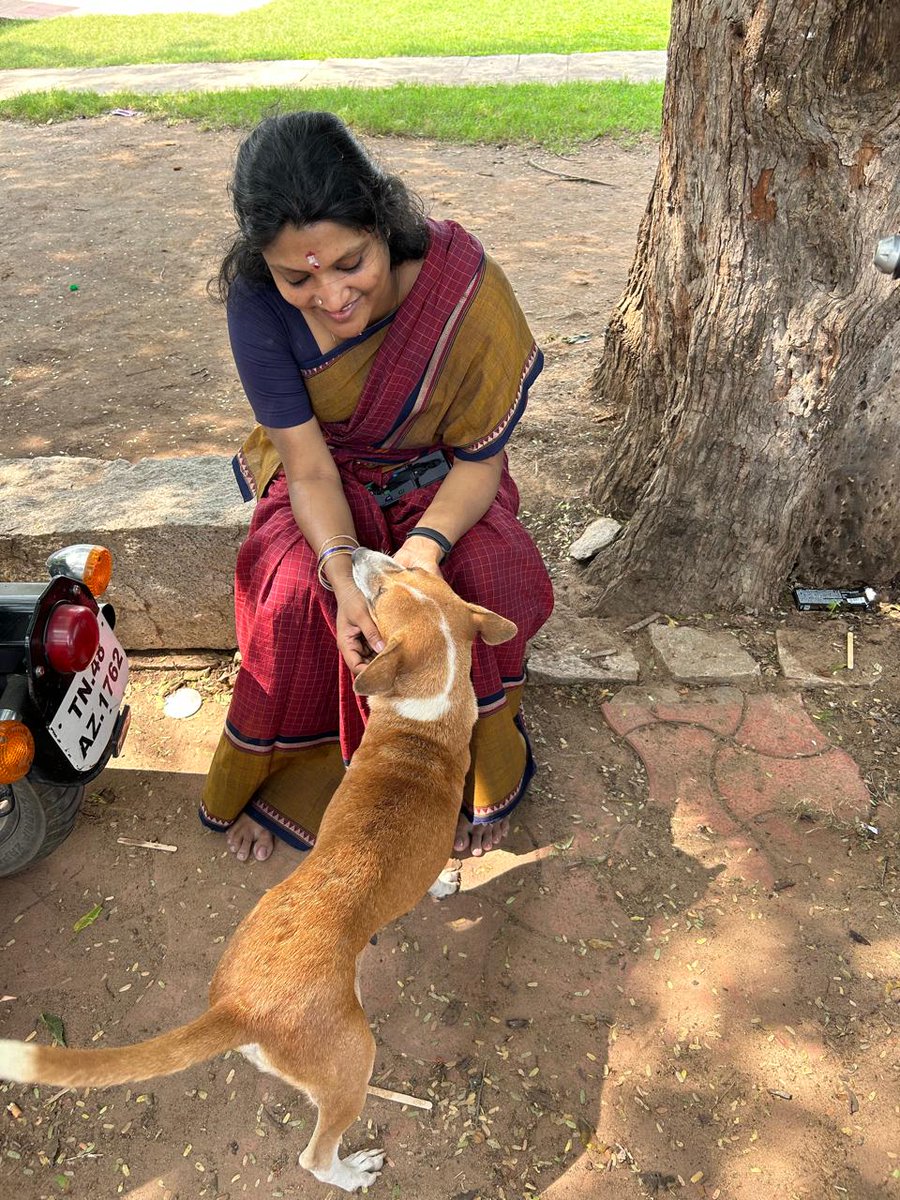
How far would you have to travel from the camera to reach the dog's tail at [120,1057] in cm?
167

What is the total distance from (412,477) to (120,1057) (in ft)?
5.95

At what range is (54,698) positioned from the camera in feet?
8.43

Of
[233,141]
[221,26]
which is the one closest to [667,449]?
[233,141]

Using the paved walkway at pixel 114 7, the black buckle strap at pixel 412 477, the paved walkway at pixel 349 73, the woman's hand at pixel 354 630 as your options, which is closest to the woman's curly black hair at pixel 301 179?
the black buckle strap at pixel 412 477

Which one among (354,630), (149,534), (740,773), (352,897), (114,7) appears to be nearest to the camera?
(352,897)

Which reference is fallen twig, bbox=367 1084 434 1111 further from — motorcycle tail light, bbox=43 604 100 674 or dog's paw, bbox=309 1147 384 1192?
motorcycle tail light, bbox=43 604 100 674

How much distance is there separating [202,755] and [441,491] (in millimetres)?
1392

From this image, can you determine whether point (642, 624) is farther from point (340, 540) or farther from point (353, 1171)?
point (353, 1171)

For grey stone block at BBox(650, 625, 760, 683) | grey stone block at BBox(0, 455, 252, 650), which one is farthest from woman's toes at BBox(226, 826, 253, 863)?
grey stone block at BBox(650, 625, 760, 683)

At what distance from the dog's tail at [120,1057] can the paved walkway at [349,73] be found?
12886 mm

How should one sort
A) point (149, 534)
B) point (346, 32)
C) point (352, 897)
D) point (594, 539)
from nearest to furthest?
point (352, 897), point (149, 534), point (594, 539), point (346, 32)

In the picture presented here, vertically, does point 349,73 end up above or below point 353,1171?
above

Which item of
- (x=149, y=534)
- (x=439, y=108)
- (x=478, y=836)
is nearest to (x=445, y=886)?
(x=478, y=836)

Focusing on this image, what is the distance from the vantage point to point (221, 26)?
688 inches
